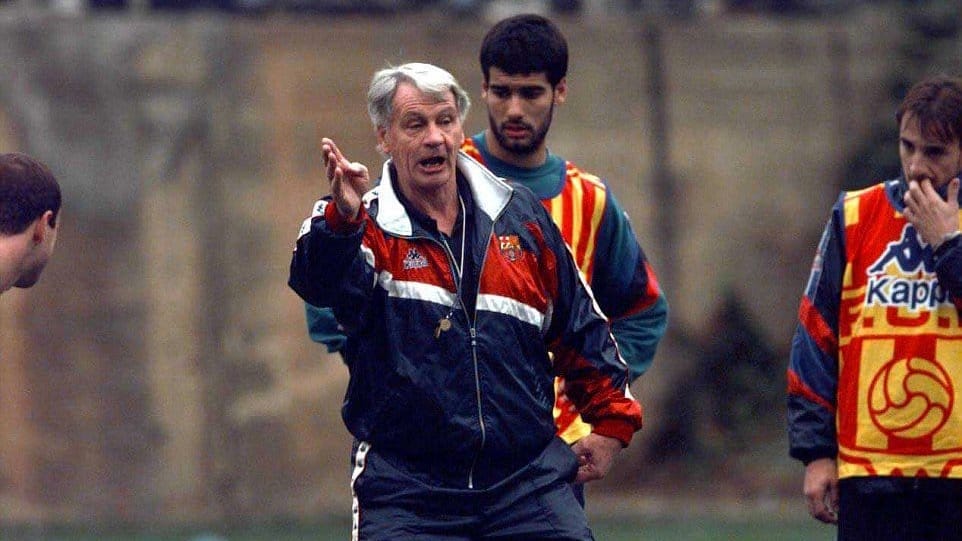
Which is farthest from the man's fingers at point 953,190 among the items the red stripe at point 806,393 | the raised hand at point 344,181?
the raised hand at point 344,181

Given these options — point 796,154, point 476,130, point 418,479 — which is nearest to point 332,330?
point 418,479

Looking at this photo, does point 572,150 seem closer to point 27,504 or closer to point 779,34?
point 779,34

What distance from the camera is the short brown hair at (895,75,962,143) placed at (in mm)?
5527

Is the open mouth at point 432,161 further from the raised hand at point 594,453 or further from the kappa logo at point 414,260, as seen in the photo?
the raised hand at point 594,453

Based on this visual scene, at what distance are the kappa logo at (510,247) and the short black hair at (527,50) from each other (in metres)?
1.09

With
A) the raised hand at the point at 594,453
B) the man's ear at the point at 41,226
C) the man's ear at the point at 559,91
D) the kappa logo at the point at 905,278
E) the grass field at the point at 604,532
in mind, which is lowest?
the grass field at the point at 604,532

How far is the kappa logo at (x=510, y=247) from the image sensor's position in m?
5.09

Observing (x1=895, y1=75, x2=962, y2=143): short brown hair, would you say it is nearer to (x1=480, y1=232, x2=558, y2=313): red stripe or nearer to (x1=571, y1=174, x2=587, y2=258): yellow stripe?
(x1=571, y1=174, x2=587, y2=258): yellow stripe

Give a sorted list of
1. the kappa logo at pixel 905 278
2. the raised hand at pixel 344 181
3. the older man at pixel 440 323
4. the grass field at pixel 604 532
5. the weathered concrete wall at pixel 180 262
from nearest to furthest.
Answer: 1. the raised hand at pixel 344 181
2. the older man at pixel 440 323
3. the kappa logo at pixel 905 278
4. the grass field at pixel 604 532
5. the weathered concrete wall at pixel 180 262

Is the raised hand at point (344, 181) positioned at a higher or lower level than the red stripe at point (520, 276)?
higher

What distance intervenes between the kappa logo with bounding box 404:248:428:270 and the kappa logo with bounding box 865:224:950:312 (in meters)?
1.51

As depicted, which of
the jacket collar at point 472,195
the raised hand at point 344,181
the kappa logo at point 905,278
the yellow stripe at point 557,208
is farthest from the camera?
the yellow stripe at point 557,208

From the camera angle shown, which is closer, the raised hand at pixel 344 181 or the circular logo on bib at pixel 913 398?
the raised hand at pixel 344 181

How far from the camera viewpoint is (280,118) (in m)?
11.3
